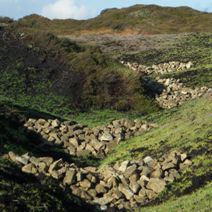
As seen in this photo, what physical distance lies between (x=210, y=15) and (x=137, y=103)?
78.9m

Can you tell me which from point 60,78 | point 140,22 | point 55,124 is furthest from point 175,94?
point 140,22

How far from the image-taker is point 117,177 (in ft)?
77.5

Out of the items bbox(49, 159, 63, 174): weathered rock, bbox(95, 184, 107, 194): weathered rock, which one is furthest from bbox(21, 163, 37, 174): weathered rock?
bbox(95, 184, 107, 194): weathered rock

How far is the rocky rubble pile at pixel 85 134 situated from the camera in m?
31.4

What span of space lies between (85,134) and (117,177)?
9.60m

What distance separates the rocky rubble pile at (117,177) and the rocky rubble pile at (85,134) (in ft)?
20.1

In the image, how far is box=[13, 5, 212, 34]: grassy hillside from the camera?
366 ft

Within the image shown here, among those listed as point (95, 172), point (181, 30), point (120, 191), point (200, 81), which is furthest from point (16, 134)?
point (181, 30)

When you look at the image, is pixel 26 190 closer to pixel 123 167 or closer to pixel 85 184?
pixel 85 184

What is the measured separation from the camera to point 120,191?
22.8 metres

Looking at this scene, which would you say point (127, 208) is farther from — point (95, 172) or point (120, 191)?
point (95, 172)

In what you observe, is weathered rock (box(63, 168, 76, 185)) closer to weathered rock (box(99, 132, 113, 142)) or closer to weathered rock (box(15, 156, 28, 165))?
weathered rock (box(15, 156, 28, 165))

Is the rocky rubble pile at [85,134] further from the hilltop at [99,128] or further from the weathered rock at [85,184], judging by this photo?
the weathered rock at [85,184]

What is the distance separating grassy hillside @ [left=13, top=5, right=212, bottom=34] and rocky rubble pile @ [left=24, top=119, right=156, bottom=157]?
248ft
